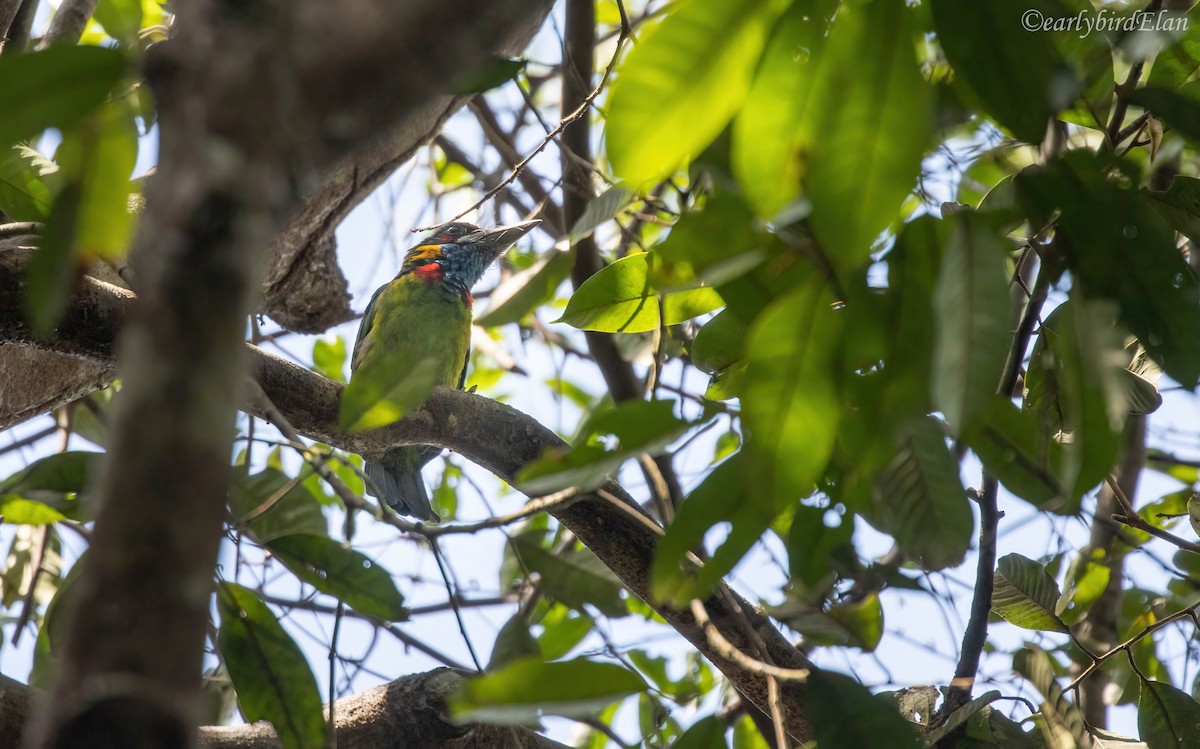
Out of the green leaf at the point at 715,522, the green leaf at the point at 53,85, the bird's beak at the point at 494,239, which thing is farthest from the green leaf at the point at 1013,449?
the bird's beak at the point at 494,239

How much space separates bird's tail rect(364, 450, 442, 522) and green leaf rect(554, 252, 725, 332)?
97.3 inches

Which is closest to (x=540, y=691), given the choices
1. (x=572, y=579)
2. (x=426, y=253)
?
(x=572, y=579)

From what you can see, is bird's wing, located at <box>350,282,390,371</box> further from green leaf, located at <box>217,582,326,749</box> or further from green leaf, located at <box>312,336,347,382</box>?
green leaf, located at <box>217,582,326,749</box>

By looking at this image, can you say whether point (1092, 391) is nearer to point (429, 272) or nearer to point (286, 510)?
point (286, 510)

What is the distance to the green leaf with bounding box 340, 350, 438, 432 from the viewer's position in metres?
1.42

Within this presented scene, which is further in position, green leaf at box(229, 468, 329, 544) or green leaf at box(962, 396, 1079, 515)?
green leaf at box(229, 468, 329, 544)

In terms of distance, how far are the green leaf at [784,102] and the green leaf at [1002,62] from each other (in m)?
0.16

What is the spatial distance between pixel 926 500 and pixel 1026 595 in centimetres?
99

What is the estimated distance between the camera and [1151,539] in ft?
9.21

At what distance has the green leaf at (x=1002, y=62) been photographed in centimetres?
110

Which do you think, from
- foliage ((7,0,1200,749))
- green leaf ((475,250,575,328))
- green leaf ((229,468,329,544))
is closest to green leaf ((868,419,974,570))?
foliage ((7,0,1200,749))

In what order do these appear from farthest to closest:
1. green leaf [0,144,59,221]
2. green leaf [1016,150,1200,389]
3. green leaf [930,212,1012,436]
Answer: green leaf [0,144,59,221] → green leaf [1016,150,1200,389] → green leaf [930,212,1012,436]

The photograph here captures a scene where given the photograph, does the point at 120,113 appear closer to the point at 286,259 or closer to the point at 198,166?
the point at 198,166

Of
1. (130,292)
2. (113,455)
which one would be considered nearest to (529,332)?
(130,292)
